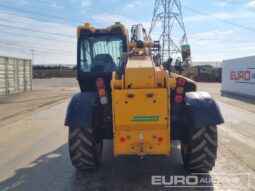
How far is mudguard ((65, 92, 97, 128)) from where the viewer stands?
518cm

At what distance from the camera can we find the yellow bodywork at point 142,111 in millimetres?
4766

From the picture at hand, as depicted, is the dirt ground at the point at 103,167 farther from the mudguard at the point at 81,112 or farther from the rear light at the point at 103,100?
the rear light at the point at 103,100

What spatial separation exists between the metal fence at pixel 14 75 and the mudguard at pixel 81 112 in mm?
17605

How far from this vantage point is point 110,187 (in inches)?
191

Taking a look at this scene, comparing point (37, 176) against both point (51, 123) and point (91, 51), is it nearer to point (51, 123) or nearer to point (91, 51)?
point (91, 51)

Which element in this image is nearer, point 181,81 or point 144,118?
point 144,118

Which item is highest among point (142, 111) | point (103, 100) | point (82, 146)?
point (103, 100)

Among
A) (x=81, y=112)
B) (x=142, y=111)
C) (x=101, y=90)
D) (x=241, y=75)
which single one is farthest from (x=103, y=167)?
(x=241, y=75)

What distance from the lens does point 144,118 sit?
479 cm

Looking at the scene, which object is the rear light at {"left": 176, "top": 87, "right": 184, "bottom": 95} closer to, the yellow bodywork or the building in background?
the yellow bodywork

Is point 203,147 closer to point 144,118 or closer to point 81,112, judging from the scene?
point 144,118

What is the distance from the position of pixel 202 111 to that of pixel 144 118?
1.00 m

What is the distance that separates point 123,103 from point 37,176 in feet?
6.66

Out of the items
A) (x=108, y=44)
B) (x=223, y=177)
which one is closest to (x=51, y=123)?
(x=108, y=44)
